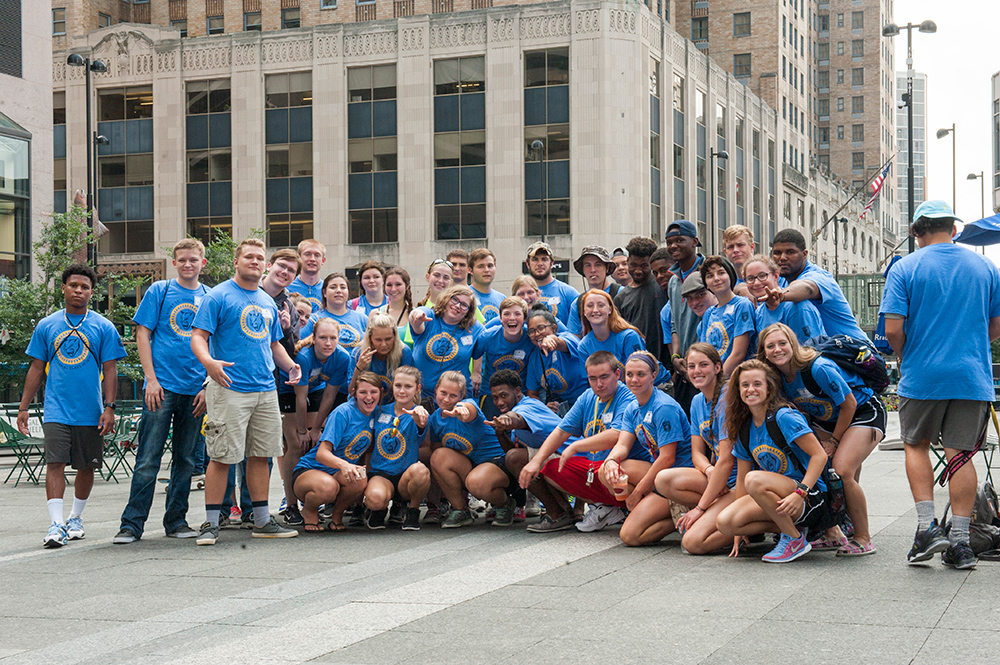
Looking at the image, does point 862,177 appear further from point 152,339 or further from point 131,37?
point 152,339

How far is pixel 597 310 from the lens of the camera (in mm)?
8633

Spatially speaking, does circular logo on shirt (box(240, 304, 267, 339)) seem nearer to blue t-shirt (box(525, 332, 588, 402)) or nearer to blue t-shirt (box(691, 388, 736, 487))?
blue t-shirt (box(525, 332, 588, 402))

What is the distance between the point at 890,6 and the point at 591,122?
8273 cm

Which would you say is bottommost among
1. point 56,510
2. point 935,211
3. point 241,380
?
point 56,510

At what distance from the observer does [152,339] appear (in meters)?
8.31

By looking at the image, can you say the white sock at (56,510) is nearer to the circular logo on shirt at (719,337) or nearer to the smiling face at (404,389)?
the smiling face at (404,389)

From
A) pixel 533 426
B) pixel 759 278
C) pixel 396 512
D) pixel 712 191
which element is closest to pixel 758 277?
pixel 759 278

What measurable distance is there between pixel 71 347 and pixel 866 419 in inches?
228

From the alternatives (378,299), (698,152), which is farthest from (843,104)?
(378,299)

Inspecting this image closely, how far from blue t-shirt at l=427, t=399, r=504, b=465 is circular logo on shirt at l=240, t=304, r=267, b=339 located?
1489 mm

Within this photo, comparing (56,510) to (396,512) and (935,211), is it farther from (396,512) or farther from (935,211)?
(935,211)

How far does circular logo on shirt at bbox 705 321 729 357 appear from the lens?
7988mm

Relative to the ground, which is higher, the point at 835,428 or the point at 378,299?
the point at 378,299

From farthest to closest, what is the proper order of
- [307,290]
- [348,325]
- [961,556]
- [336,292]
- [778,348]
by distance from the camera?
[307,290], [348,325], [336,292], [778,348], [961,556]
